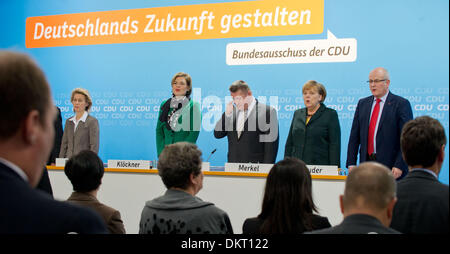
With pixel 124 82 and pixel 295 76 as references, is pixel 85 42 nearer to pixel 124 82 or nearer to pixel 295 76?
pixel 124 82

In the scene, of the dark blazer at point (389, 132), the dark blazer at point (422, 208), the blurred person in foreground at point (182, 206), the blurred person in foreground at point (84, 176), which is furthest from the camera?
the dark blazer at point (389, 132)

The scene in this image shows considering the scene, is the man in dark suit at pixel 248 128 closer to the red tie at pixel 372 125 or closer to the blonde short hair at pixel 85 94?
the red tie at pixel 372 125

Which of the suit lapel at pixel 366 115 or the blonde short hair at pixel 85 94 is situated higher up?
the blonde short hair at pixel 85 94

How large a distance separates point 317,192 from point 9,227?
477cm

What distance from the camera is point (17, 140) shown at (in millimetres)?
998

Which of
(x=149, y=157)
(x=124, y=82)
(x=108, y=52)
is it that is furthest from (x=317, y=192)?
(x=108, y=52)

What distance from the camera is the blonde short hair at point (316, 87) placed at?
214 inches

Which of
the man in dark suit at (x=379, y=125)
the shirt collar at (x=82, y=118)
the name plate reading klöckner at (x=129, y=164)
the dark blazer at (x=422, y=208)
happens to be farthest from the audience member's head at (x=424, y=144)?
the shirt collar at (x=82, y=118)

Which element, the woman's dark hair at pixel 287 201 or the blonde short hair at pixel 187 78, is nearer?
the woman's dark hair at pixel 287 201

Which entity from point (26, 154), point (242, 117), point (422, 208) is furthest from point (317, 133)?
point (26, 154)

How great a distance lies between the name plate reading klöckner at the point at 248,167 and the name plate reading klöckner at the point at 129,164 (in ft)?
3.55

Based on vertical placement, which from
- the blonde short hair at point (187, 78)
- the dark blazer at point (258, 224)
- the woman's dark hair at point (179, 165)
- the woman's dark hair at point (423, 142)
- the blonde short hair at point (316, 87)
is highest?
the blonde short hair at point (187, 78)

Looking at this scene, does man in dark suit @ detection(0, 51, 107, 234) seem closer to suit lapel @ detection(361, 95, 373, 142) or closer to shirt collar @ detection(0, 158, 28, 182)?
shirt collar @ detection(0, 158, 28, 182)

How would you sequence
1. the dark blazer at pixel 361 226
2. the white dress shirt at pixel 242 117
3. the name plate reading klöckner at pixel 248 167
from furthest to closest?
1. the white dress shirt at pixel 242 117
2. the name plate reading klöckner at pixel 248 167
3. the dark blazer at pixel 361 226
